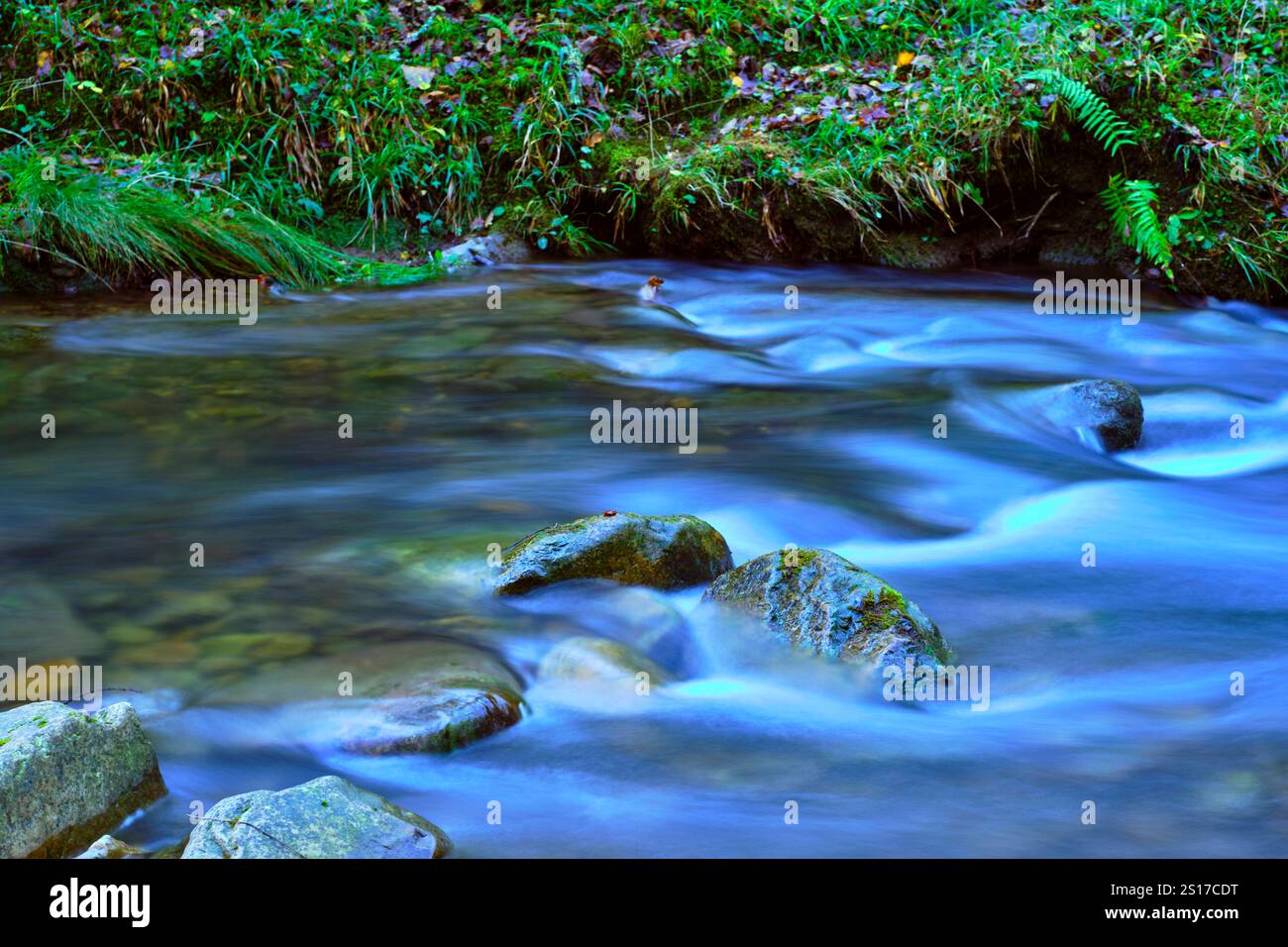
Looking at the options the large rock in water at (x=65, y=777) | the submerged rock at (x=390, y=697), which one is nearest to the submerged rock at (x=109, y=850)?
the large rock in water at (x=65, y=777)

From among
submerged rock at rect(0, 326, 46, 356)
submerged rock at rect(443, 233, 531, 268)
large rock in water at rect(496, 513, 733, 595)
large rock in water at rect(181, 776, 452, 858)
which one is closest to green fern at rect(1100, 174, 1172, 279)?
submerged rock at rect(443, 233, 531, 268)

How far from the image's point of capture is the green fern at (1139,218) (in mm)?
8266

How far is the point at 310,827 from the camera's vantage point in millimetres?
2332

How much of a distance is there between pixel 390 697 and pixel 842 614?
1.24 m

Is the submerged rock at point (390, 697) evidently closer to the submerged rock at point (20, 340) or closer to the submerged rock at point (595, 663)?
the submerged rock at point (595, 663)

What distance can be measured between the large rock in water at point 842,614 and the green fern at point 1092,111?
6.29m

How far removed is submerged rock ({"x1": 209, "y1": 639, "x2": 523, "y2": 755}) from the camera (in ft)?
9.86

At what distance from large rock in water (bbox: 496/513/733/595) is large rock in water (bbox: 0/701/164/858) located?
1412 mm

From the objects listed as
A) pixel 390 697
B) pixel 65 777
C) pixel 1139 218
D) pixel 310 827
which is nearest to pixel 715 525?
pixel 390 697

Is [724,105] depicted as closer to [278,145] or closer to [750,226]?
[750,226]

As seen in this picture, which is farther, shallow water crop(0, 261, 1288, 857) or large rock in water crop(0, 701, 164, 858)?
shallow water crop(0, 261, 1288, 857)

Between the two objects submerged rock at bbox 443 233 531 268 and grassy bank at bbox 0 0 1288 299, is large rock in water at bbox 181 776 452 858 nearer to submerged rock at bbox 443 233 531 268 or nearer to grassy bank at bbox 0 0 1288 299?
grassy bank at bbox 0 0 1288 299

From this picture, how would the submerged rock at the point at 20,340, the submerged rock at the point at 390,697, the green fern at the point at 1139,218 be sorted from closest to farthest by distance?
the submerged rock at the point at 390,697 < the submerged rock at the point at 20,340 < the green fern at the point at 1139,218
